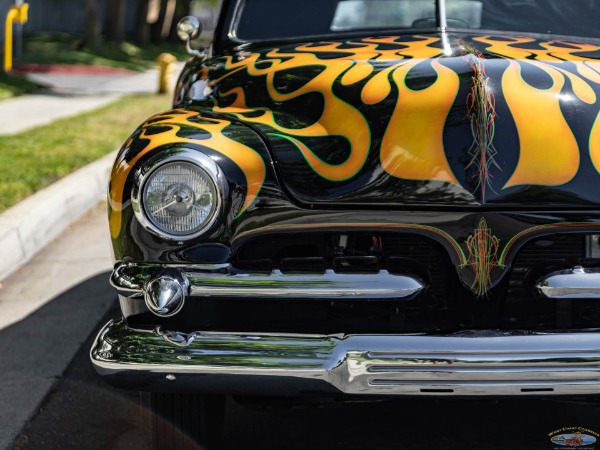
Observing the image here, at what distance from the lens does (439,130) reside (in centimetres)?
283

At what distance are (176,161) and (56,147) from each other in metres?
6.85

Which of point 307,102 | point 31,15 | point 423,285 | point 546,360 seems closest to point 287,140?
point 307,102

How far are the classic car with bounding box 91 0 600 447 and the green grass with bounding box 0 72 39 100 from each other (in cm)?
1261

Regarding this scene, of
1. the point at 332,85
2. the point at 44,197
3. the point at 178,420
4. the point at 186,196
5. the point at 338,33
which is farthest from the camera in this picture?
the point at 44,197

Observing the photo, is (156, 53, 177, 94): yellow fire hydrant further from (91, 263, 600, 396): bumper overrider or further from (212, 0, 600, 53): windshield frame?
(91, 263, 600, 396): bumper overrider

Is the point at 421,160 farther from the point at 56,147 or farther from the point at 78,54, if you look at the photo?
the point at 78,54

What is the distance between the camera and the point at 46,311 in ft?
16.1

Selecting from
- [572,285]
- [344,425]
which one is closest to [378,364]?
[572,285]

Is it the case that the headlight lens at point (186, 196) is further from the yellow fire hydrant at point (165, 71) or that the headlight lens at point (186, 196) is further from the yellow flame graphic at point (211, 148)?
the yellow fire hydrant at point (165, 71)

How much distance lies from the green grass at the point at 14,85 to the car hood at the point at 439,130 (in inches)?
489

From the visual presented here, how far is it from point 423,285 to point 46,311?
2.77 meters

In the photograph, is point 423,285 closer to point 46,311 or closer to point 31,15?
point 46,311

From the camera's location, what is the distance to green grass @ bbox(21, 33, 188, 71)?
24188mm

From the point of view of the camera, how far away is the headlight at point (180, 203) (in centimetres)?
272
